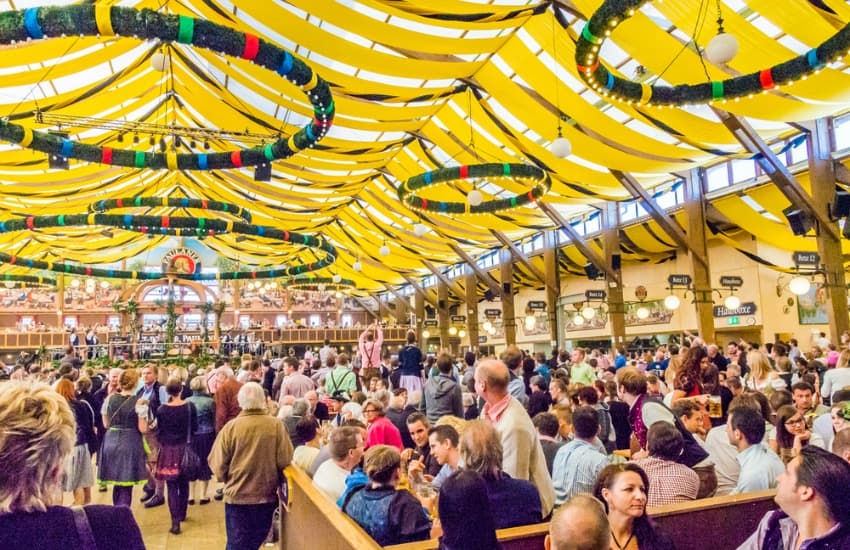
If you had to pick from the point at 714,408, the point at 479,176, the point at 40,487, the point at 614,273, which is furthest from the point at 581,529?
the point at 614,273

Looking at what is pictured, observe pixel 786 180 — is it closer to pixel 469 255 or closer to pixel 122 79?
pixel 122 79

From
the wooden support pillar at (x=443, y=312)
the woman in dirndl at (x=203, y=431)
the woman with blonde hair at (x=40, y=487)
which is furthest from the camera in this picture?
the wooden support pillar at (x=443, y=312)

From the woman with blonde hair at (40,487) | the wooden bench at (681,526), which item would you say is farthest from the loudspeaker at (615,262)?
the woman with blonde hair at (40,487)

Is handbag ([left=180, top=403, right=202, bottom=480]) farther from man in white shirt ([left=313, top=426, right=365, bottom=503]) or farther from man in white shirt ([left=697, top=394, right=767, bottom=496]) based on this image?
man in white shirt ([left=697, top=394, right=767, bottom=496])

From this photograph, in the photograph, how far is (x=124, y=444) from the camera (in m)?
4.47

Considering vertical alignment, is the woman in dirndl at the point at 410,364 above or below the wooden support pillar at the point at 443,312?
below

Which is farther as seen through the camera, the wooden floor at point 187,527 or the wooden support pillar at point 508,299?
the wooden support pillar at point 508,299

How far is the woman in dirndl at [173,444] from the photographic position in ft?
14.5

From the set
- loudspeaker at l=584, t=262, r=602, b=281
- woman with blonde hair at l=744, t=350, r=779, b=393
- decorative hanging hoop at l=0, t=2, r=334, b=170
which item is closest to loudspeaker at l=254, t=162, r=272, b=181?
decorative hanging hoop at l=0, t=2, r=334, b=170

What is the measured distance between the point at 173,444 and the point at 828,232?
9555 millimetres

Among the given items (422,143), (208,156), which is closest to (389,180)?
(422,143)

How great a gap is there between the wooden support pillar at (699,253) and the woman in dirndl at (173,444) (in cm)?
983

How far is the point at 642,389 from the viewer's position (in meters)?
3.57

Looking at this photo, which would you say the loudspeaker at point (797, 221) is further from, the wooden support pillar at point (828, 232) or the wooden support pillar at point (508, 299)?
the wooden support pillar at point (508, 299)
